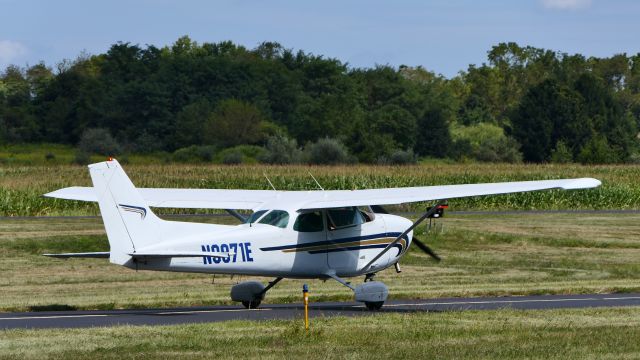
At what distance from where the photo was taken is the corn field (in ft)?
151

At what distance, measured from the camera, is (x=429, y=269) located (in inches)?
1198

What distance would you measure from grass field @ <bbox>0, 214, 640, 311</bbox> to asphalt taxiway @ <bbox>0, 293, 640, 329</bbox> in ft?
3.22

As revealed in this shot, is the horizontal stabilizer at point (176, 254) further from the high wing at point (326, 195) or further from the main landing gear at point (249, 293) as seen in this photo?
the main landing gear at point (249, 293)

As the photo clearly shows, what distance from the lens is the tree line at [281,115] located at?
9138 cm

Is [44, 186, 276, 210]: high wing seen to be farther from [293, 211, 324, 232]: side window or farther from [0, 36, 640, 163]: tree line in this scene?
[0, 36, 640, 163]: tree line

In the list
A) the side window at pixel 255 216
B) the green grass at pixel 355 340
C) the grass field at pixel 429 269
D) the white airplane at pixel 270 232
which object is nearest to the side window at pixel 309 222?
the white airplane at pixel 270 232

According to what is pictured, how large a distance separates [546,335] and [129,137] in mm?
84165

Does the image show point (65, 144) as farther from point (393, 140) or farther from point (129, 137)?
point (393, 140)

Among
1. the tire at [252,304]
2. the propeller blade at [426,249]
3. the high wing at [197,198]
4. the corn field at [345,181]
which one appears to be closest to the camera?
the tire at [252,304]

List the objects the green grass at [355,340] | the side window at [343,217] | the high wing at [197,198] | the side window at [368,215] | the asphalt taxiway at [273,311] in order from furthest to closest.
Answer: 1. the high wing at [197,198]
2. the side window at [368,215]
3. the side window at [343,217]
4. the asphalt taxiway at [273,311]
5. the green grass at [355,340]

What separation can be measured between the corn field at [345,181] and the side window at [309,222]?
25.3m

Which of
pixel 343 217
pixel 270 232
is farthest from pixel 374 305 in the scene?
pixel 270 232

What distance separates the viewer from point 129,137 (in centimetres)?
9856

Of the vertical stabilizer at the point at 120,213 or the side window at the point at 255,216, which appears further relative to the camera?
the side window at the point at 255,216
